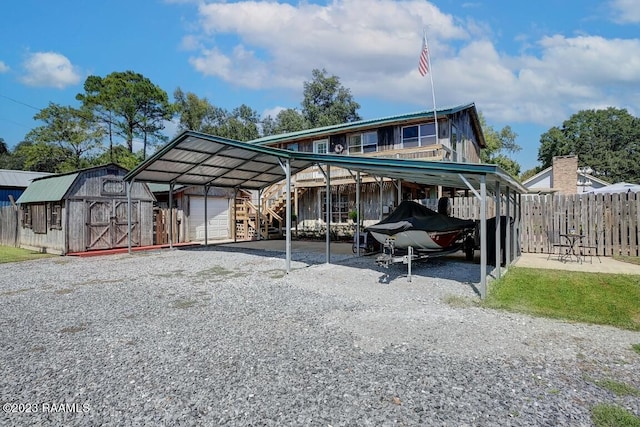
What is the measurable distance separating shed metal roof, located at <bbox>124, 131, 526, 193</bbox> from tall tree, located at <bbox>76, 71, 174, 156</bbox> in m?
23.7

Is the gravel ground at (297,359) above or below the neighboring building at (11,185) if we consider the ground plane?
below

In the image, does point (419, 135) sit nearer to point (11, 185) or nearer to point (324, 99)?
point (11, 185)

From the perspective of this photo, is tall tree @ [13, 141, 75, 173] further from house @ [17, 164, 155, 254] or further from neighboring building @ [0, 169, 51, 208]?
house @ [17, 164, 155, 254]

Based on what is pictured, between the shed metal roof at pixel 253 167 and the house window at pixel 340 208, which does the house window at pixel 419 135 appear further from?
the shed metal roof at pixel 253 167

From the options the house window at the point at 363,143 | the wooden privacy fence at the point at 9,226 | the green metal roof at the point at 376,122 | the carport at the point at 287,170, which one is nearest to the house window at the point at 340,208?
the house window at the point at 363,143

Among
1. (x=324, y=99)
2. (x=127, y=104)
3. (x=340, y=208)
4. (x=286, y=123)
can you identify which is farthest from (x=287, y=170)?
(x=324, y=99)

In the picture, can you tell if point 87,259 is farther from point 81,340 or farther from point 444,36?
point 444,36

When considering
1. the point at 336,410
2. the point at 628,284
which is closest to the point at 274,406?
the point at 336,410

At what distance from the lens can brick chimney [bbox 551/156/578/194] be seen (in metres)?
20.3

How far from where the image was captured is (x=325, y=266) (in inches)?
407

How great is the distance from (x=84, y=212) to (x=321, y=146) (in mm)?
11803

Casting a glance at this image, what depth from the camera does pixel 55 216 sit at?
→ 14.6 m

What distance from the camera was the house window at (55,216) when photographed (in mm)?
14195

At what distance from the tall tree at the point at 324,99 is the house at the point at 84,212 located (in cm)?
2885
